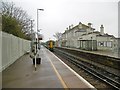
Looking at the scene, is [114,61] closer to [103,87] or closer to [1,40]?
[103,87]

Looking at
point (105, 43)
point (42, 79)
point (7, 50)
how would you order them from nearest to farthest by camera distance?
point (42, 79) → point (7, 50) → point (105, 43)

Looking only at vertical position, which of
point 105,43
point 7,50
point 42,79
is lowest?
point 42,79

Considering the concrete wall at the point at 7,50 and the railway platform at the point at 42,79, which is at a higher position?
the concrete wall at the point at 7,50

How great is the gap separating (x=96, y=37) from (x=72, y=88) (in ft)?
175

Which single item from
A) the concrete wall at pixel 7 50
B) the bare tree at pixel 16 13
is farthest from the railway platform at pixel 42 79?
the bare tree at pixel 16 13

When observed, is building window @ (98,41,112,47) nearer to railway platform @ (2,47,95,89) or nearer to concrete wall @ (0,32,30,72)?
concrete wall @ (0,32,30,72)

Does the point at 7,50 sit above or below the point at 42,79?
above

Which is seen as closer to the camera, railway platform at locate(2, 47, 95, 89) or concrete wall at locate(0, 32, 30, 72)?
railway platform at locate(2, 47, 95, 89)

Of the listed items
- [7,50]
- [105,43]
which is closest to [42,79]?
[7,50]

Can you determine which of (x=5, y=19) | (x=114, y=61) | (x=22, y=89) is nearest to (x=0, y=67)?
(x=22, y=89)

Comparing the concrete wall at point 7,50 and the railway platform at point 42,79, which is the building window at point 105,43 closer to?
the concrete wall at point 7,50

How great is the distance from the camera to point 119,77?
16.4m

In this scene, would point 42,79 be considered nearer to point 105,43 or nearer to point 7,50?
point 7,50

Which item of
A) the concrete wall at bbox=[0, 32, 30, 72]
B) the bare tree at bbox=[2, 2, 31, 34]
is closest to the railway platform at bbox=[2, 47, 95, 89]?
the concrete wall at bbox=[0, 32, 30, 72]
